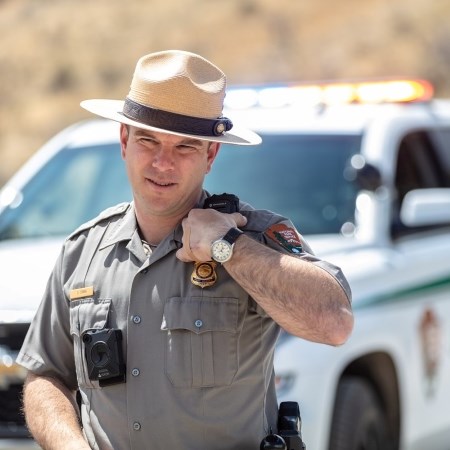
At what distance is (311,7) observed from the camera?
1497 inches

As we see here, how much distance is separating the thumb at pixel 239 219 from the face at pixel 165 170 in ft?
0.43

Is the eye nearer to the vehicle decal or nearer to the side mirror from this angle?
the side mirror

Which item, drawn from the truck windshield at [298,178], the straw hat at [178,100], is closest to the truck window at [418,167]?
the truck windshield at [298,178]

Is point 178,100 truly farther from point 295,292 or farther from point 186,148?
point 295,292

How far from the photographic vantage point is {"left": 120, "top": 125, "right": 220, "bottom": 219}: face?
284 centimetres

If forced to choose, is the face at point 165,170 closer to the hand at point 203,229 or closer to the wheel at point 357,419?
the hand at point 203,229

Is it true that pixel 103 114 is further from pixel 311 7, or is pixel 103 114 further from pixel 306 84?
pixel 311 7

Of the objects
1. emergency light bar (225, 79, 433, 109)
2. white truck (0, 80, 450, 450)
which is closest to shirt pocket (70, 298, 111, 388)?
white truck (0, 80, 450, 450)

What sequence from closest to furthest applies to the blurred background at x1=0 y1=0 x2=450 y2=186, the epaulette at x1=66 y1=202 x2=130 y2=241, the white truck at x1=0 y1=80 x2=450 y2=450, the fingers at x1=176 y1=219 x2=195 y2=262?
the fingers at x1=176 y1=219 x2=195 y2=262 < the epaulette at x1=66 y1=202 x2=130 y2=241 < the white truck at x1=0 y1=80 x2=450 y2=450 < the blurred background at x1=0 y1=0 x2=450 y2=186

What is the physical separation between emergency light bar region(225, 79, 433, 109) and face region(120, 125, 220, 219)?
3297 millimetres

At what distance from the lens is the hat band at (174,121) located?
111 inches

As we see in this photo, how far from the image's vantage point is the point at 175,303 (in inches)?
109

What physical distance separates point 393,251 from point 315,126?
79 centimetres

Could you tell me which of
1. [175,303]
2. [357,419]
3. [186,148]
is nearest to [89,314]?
[175,303]
